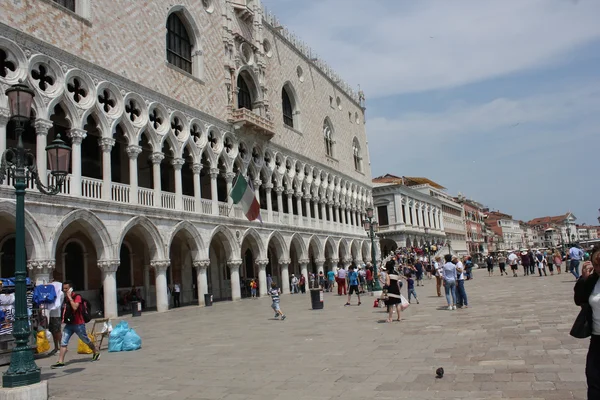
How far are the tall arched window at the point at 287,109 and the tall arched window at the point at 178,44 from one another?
10463 millimetres

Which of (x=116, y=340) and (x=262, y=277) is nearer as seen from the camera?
(x=116, y=340)

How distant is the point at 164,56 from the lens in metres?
21.2

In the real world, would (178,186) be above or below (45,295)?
above

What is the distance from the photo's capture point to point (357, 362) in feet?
23.6

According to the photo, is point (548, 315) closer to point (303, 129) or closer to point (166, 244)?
point (166, 244)

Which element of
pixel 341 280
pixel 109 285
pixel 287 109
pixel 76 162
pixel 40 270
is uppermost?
pixel 287 109

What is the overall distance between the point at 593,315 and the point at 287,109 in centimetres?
3133

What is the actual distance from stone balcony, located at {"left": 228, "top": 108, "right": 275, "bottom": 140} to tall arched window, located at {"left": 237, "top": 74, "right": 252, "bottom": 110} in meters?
1.71

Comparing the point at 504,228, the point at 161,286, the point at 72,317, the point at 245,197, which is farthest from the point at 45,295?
the point at 504,228

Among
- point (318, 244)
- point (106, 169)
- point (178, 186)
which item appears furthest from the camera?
point (318, 244)

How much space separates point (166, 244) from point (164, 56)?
807 cm

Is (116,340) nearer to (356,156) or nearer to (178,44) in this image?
(178,44)

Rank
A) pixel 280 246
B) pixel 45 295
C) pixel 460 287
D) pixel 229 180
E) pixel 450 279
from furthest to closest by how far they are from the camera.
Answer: pixel 280 246
pixel 229 180
pixel 460 287
pixel 450 279
pixel 45 295

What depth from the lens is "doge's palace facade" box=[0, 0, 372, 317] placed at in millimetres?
15539
